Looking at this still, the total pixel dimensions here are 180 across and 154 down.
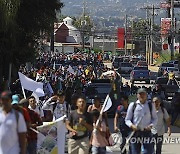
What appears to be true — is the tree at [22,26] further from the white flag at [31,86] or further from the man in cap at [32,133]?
the man in cap at [32,133]

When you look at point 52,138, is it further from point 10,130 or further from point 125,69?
point 125,69

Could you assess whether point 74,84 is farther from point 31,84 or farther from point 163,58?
point 163,58

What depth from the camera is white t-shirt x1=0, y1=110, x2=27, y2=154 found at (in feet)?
28.5

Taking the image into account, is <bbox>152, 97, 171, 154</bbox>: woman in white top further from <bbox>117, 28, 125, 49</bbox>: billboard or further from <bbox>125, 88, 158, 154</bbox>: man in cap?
<bbox>117, 28, 125, 49</bbox>: billboard

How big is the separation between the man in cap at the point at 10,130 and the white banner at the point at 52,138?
10.7 feet

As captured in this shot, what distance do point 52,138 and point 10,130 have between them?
3.59 metres

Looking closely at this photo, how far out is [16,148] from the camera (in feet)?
28.7

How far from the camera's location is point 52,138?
12234 mm

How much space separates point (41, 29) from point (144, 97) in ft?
56.3

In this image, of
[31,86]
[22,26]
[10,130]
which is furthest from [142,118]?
[22,26]

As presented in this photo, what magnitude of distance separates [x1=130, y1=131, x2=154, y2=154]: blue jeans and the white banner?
1474 mm

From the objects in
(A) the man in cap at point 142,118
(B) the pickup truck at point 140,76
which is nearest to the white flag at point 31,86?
(A) the man in cap at point 142,118

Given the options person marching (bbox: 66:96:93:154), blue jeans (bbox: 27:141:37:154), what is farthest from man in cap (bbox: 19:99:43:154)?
person marching (bbox: 66:96:93:154)

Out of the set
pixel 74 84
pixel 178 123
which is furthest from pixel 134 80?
pixel 178 123
